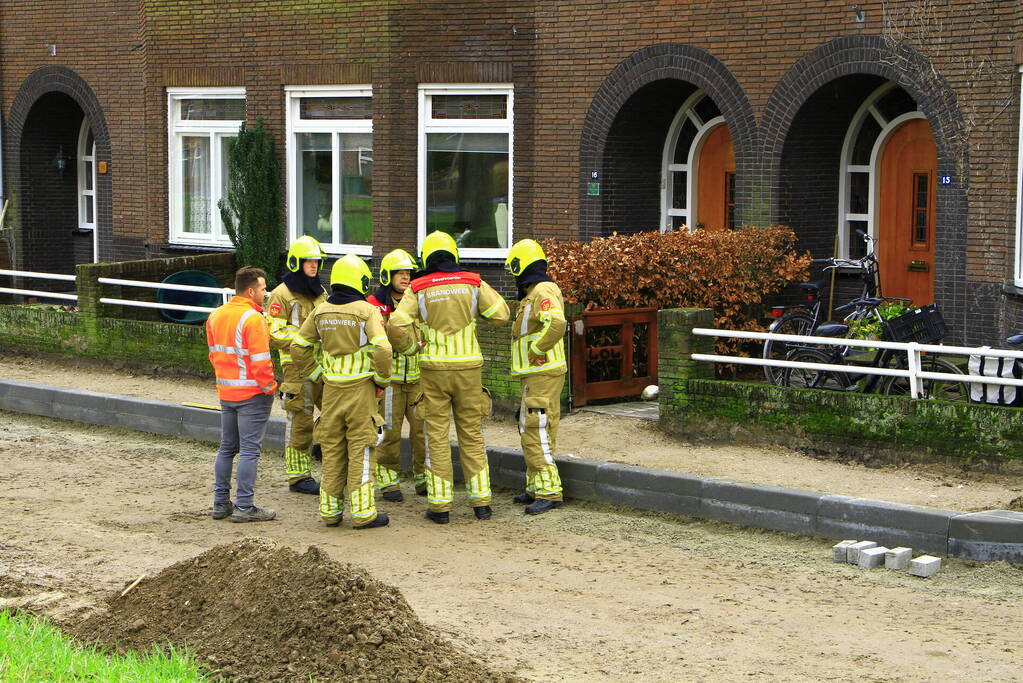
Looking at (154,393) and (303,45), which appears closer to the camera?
(154,393)

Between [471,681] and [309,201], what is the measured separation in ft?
45.8

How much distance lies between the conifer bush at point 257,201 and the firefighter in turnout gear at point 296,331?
820 centimetres

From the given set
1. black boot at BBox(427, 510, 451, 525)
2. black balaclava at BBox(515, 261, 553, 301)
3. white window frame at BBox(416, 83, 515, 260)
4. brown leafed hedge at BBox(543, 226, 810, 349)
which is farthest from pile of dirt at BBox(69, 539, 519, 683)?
white window frame at BBox(416, 83, 515, 260)

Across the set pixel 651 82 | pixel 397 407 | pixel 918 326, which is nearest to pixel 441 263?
pixel 397 407

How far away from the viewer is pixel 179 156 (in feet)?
69.4

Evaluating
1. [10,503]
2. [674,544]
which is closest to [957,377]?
[674,544]

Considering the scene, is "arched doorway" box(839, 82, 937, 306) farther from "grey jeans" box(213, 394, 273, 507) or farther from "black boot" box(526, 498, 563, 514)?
"grey jeans" box(213, 394, 273, 507)

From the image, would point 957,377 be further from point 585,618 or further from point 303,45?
point 303,45

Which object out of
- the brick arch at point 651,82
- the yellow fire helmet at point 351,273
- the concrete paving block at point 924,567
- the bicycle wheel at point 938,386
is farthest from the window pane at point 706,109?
the concrete paving block at point 924,567

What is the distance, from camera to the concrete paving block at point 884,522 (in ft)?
30.1

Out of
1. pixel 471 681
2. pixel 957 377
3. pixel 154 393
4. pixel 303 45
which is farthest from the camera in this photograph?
pixel 303 45

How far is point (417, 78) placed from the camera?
18344 millimetres

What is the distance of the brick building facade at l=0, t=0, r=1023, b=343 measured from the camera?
14.1 m

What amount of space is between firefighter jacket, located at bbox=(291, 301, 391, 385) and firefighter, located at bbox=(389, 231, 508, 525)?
223 mm
